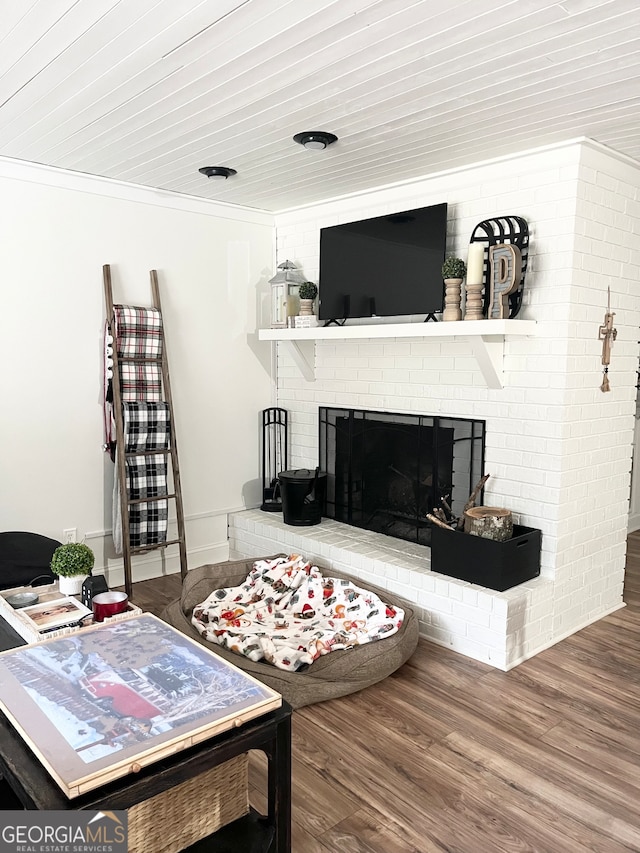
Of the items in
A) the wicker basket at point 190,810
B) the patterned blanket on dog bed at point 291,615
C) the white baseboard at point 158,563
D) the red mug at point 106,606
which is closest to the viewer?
the wicker basket at point 190,810

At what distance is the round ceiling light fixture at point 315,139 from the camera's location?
2994mm

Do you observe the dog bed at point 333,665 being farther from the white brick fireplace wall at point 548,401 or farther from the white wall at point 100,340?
the white wall at point 100,340

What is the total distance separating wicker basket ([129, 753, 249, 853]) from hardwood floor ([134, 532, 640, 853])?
0.90ft

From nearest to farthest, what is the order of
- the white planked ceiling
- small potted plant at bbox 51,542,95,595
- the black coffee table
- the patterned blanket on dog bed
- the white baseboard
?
the black coffee table
the white planked ceiling
small potted plant at bbox 51,542,95,595
the patterned blanket on dog bed
the white baseboard

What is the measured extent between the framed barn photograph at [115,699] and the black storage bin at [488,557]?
5.31 feet

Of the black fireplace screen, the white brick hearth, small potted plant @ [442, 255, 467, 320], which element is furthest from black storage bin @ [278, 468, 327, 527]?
small potted plant @ [442, 255, 467, 320]

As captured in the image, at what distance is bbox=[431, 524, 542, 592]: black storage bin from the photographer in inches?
122

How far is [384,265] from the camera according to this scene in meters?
3.88

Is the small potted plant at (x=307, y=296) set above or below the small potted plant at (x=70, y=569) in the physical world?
above

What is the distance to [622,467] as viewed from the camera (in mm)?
3684

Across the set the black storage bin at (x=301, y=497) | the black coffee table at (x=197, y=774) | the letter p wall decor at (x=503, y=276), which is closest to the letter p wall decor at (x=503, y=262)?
the letter p wall decor at (x=503, y=276)

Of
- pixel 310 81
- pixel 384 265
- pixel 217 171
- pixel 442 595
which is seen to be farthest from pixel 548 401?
pixel 217 171

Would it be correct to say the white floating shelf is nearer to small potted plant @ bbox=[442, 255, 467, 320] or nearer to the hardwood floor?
small potted plant @ bbox=[442, 255, 467, 320]

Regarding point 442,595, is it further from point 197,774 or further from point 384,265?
point 197,774
